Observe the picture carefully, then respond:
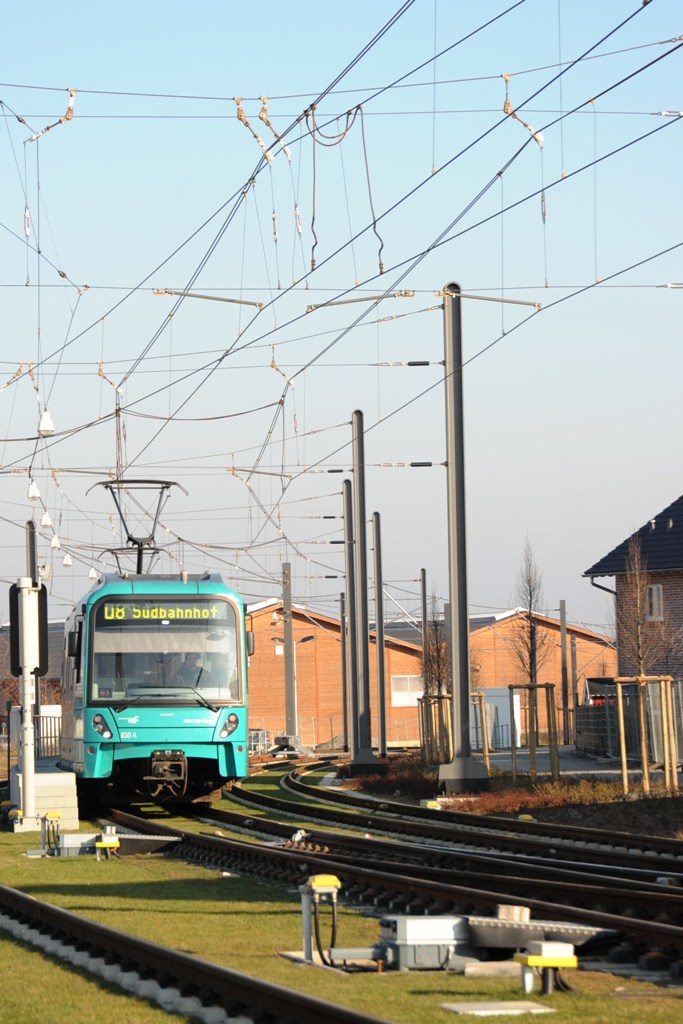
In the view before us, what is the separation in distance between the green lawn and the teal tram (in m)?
5.72

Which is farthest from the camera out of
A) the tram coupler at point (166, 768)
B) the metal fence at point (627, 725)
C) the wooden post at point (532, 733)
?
the metal fence at point (627, 725)

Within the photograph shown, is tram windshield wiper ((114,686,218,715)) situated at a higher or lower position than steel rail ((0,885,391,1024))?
higher

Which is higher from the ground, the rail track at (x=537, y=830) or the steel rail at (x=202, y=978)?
the steel rail at (x=202, y=978)

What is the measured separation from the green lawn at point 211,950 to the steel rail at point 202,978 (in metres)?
0.27

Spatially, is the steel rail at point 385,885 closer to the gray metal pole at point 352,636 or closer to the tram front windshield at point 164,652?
the tram front windshield at point 164,652

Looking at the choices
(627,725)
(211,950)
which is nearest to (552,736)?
(627,725)

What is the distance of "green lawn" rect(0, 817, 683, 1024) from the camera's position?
260 inches

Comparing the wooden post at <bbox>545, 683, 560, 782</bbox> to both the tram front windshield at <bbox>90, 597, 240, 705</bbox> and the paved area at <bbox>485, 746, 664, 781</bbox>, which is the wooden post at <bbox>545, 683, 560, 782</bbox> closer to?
the paved area at <bbox>485, 746, 664, 781</bbox>

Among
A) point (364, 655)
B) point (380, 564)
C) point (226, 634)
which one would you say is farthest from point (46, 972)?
point (380, 564)

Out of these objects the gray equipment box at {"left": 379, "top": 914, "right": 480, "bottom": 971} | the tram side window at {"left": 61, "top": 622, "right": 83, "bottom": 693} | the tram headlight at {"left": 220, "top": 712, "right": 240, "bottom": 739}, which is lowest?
the gray equipment box at {"left": 379, "top": 914, "right": 480, "bottom": 971}

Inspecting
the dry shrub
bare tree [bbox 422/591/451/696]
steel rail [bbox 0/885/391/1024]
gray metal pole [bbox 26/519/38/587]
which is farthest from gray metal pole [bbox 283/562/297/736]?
steel rail [bbox 0/885/391/1024]

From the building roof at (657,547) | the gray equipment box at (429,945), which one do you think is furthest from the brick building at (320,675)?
the gray equipment box at (429,945)

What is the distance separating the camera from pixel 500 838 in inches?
585

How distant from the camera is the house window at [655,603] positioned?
45.3 meters
